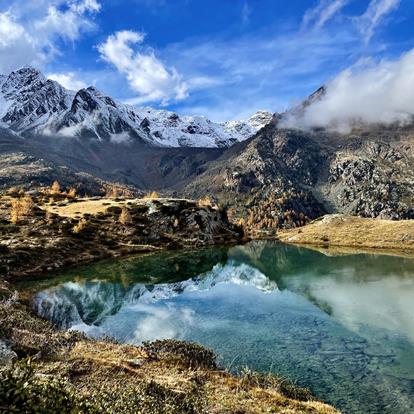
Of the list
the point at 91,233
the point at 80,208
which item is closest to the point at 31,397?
the point at 91,233

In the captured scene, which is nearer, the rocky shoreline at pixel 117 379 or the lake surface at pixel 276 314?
the rocky shoreline at pixel 117 379

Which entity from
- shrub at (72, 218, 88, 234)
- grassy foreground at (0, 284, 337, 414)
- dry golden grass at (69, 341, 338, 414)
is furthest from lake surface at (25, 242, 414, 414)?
shrub at (72, 218, 88, 234)

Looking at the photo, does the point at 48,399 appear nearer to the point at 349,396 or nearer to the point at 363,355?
the point at 349,396

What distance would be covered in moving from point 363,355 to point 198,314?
2958cm

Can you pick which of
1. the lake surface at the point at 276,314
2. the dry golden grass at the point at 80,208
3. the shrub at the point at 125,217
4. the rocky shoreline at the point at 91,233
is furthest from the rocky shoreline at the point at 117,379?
the shrub at the point at 125,217

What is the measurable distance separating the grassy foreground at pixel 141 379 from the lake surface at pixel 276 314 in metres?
7.82

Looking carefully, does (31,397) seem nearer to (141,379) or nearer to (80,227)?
(141,379)

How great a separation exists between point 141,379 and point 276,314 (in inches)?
1854

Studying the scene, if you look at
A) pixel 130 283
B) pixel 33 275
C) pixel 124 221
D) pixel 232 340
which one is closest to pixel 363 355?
pixel 232 340

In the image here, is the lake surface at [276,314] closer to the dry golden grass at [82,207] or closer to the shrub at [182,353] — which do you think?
the shrub at [182,353]

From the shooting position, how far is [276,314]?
236 feet

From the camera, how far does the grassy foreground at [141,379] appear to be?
1917cm

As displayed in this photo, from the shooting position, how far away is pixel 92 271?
113 metres

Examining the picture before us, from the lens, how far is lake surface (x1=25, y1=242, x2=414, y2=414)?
4331cm
